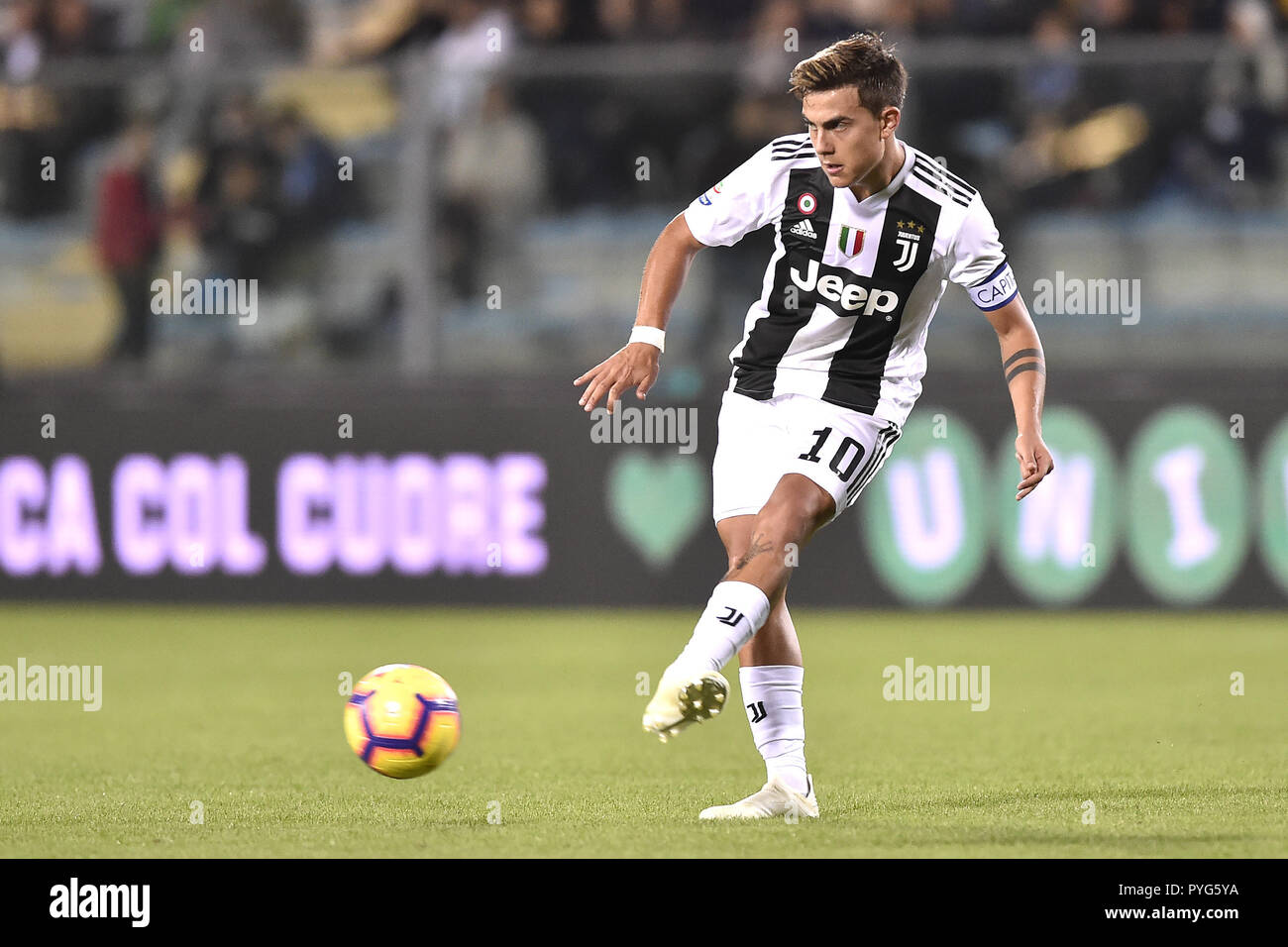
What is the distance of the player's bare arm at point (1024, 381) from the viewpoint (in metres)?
5.87

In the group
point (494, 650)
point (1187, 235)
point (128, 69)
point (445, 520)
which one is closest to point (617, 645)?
point (494, 650)

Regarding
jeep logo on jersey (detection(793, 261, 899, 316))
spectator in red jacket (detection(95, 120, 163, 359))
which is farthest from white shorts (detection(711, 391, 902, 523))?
spectator in red jacket (detection(95, 120, 163, 359))

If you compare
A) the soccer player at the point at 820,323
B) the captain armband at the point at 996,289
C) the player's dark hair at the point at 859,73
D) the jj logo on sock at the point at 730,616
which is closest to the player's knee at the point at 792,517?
the soccer player at the point at 820,323

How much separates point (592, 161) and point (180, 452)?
3.37 metres

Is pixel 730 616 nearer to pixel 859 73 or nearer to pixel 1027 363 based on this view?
pixel 1027 363

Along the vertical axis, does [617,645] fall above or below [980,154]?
below

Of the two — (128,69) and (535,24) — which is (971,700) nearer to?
(535,24)

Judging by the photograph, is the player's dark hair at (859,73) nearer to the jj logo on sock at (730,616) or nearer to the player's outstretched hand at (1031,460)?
the player's outstretched hand at (1031,460)

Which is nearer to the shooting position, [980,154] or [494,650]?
[494,650]

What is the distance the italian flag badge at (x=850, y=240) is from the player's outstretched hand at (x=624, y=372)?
2.42ft

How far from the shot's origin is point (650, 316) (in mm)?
5926

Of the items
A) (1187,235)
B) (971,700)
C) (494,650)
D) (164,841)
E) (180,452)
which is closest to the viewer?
(164,841)

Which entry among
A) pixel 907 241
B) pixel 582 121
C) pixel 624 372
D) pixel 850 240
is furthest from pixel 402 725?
pixel 582 121

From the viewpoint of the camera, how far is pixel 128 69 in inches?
525
